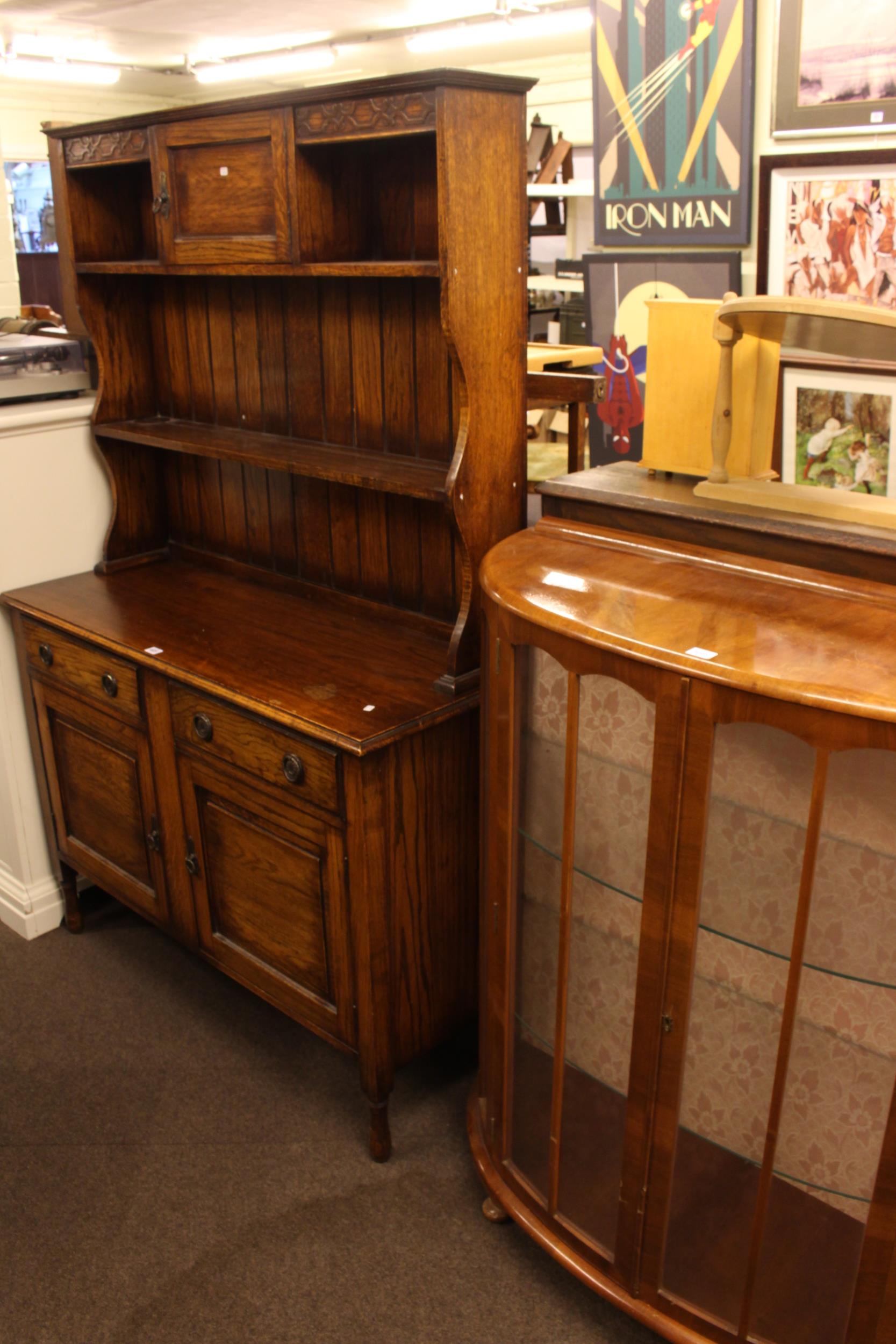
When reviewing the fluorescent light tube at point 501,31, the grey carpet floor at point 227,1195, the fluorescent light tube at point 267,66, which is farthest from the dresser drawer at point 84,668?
the fluorescent light tube at point 267,66

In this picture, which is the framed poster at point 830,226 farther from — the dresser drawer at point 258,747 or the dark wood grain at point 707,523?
the dresser drawer at point 258,747

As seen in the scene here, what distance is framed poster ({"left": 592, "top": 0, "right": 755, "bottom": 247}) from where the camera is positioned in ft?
8.03

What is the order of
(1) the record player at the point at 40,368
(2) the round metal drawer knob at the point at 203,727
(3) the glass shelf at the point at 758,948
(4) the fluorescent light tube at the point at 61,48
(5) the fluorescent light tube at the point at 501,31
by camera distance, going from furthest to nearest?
1. (4) the fluorescent light tube at the point at 61,48
2. (5) the fluorescent light tube at the point at 501,31
3. (1) the record player at the point at 40,368
4. (2) the round metal drawer knob at the point at 203,727
5. (3) the glass shelf at the point at 758,948

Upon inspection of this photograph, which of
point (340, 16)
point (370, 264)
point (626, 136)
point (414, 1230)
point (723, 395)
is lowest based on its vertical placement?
point (414, 1230)

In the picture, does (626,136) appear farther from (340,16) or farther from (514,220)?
(340,16)

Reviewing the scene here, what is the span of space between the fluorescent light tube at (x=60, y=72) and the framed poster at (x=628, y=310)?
9.44 meters

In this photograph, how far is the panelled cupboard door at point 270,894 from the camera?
2133 millimetres

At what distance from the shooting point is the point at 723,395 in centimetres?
179

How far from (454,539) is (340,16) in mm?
7872

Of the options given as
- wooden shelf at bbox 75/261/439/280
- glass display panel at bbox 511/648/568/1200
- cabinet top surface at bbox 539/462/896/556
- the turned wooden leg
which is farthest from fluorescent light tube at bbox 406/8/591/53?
glass display panel at bbox 511/648/568/1200

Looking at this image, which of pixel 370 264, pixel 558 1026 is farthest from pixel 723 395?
pixel 558 1026

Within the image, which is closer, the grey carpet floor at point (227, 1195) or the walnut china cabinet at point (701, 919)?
the walnut china cabinet at point (701, 919)

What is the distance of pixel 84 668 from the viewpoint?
2.59 meters

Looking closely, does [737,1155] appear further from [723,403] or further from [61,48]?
[61,48]
